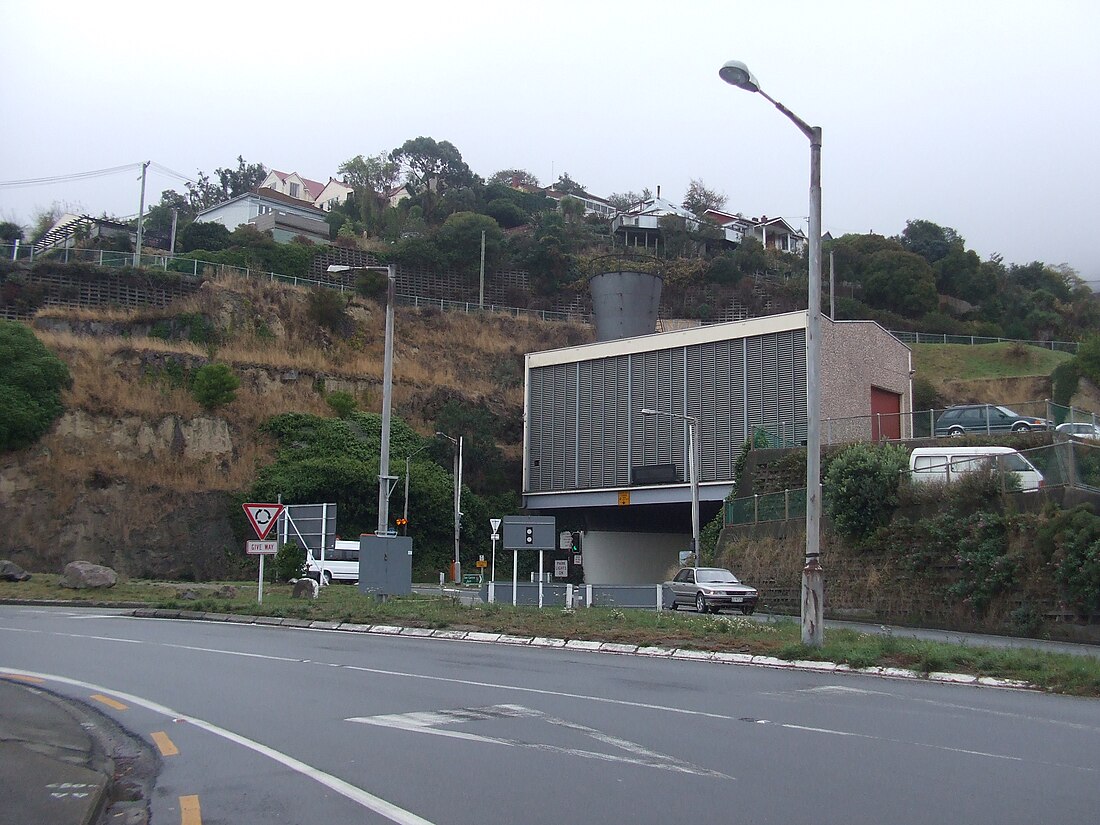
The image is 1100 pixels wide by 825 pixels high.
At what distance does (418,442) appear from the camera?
63844 mm

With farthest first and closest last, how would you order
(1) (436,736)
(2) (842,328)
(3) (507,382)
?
(3) (507,382)
(2) (842,328)
(1) (436,736)

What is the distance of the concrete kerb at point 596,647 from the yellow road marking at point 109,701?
27.5 ft

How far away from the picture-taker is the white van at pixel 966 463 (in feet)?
86.7

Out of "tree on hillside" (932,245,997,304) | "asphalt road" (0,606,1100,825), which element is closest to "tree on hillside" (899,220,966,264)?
"tree on hillside" (932,245,997,304)

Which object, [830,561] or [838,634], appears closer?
[838,634]

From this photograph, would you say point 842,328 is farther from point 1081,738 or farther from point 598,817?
point 598,817

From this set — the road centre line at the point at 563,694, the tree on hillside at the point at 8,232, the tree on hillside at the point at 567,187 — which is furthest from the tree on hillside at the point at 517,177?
the road centre line at the point at 563,694

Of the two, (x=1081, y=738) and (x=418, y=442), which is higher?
(x=418, y=442)

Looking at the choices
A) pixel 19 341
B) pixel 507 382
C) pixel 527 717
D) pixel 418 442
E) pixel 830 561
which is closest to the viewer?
pixel 527 717

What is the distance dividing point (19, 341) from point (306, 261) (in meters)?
26.9

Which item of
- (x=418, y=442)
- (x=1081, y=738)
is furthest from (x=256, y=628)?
(x=418, y=442)

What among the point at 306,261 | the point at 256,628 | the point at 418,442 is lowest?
the point at 256,628

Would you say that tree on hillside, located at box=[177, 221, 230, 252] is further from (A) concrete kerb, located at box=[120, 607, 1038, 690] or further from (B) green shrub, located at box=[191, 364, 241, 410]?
(A) concrete kerb, located at box=[120, 607, 1038, 690]

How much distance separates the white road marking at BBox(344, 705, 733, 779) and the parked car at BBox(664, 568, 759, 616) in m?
20.5
